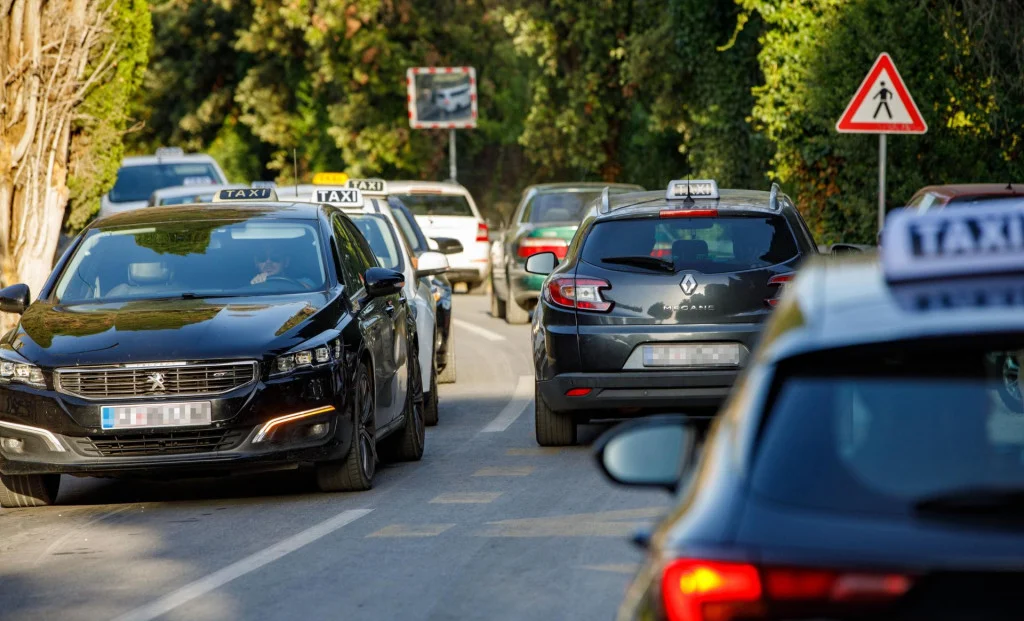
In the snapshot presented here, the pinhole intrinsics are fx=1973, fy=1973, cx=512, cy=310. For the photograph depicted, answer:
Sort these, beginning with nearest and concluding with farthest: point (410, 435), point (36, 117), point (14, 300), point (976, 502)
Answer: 1. point (976, 502)
2. point (14, 300)
3. point (410, 435)
4. point (36, 117)

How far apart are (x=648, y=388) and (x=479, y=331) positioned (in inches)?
466

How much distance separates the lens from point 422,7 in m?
47.0

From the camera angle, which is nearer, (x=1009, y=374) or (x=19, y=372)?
(x=1009, y=374)

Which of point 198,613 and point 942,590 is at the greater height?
point 942,590

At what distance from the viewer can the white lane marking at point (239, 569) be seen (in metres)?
7.20

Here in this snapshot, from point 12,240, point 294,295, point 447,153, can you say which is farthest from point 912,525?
point 447,153

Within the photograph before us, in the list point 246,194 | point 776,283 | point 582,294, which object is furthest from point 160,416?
point 246,194

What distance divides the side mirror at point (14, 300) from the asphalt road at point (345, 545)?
1086 millimetres

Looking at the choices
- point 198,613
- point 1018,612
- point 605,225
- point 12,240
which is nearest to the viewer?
point 1018,612

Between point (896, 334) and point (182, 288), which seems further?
point (182, 288)

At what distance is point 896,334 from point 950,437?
0.69 ft

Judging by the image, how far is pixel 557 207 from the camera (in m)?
24.2

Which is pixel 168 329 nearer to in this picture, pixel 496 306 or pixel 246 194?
pixel 246 194

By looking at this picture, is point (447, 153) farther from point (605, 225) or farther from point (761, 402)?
point (761, 402)
